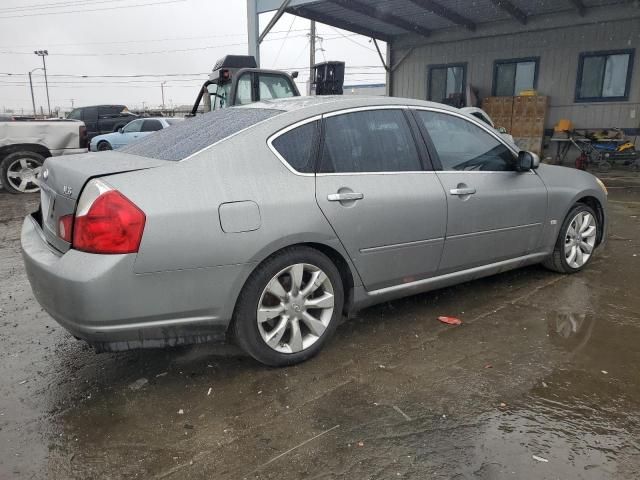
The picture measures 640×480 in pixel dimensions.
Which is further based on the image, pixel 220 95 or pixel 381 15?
pixel 381 15

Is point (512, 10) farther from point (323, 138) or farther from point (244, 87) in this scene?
point (323, 138)

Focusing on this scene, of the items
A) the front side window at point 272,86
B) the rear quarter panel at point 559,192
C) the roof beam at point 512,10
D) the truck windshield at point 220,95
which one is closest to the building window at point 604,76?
the roof beam at point 512,10

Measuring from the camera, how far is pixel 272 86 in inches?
384

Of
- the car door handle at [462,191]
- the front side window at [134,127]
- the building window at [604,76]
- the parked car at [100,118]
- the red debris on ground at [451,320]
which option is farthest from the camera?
the parked car at [100,118]

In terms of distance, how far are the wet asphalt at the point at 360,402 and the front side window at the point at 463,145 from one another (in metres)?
1.12

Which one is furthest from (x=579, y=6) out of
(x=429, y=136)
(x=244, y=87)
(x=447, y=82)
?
(x=429, y=136)

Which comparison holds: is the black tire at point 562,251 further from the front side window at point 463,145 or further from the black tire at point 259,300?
the black tire at point 259,300

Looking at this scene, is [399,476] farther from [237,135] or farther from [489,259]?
[489,259]

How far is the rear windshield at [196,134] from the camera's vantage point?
9.69ft

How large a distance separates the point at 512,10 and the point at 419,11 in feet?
8.36

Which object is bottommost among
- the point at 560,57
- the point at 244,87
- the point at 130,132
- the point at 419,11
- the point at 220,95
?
the point at 130,132

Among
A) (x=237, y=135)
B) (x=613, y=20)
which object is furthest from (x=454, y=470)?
(x=613, y=20)

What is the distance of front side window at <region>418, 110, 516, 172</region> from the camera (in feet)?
12.1

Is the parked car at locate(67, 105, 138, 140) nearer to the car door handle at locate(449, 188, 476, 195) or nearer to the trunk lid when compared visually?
the trunk lid
